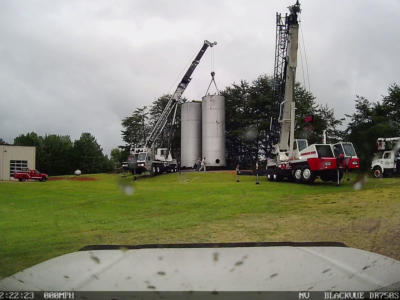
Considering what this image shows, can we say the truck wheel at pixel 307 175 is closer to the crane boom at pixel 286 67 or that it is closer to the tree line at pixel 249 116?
the crane boom at pixel 286 67

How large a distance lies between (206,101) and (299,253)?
134ft

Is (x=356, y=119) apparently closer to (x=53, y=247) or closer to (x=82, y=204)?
(x=82, y=204)

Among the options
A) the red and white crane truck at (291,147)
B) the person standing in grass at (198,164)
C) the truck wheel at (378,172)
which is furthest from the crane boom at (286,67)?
the person standing in grass at (198,164)

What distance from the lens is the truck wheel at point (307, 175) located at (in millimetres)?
18594

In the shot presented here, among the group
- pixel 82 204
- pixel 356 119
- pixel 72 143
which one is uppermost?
pixel 356 119

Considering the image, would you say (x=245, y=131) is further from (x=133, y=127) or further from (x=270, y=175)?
(x=133, y=127)

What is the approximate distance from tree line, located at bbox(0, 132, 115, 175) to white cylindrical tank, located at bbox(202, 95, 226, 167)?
33.4 m

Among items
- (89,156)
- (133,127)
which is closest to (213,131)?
(133,127)

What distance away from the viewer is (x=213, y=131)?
4219 centimetres

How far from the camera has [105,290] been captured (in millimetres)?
1845

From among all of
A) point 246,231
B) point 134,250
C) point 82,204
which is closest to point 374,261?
point 134,250

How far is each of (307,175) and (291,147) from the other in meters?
2.61

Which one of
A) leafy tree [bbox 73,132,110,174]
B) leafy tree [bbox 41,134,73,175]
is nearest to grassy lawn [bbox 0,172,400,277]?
leafy tree [bbox 73,132,110,174]

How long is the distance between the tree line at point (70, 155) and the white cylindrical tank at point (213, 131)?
33448 mm
